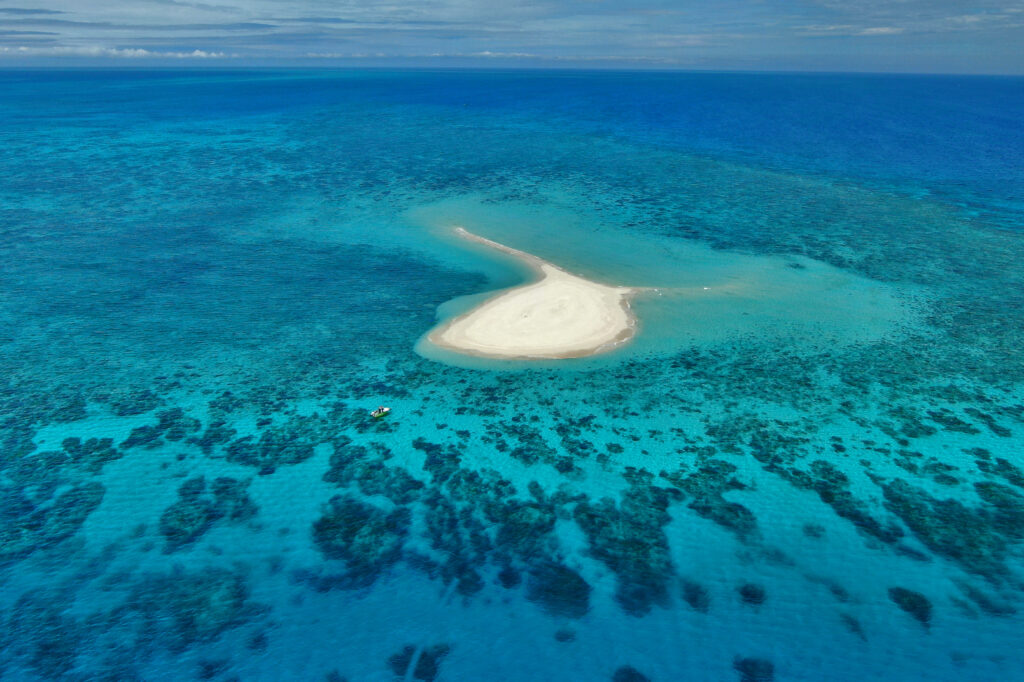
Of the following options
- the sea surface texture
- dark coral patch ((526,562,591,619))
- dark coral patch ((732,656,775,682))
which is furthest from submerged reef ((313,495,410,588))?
dark coral patch ((732,656,775,682))

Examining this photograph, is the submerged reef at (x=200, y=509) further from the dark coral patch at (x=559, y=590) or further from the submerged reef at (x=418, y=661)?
the dark coral patch at (x=559, y=590)

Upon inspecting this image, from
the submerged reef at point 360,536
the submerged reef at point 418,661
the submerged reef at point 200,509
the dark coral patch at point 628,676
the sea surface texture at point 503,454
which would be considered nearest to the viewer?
the dark coral patch at point 628,676

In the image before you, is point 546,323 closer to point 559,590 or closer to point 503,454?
point 503,454

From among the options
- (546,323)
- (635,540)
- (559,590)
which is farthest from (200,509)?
(546,323)

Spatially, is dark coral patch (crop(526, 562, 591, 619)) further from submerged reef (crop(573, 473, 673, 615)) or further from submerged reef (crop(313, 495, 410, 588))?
submerged reef (crop(313, 495, 410, 588))

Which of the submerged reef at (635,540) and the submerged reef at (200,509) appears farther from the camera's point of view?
the submerged reef at (200,509)

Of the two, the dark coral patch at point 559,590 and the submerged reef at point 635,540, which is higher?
the submerged reef at point 635,540

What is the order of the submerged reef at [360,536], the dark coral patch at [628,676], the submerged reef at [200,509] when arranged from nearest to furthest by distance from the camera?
the dark coral patch at [628,676]
the submerged reef at [360,536]
the submerged reef at [200,509]

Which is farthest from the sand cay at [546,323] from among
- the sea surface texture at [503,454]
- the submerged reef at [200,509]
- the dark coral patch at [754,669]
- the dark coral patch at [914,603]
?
the dark coral patch at [754,669]
